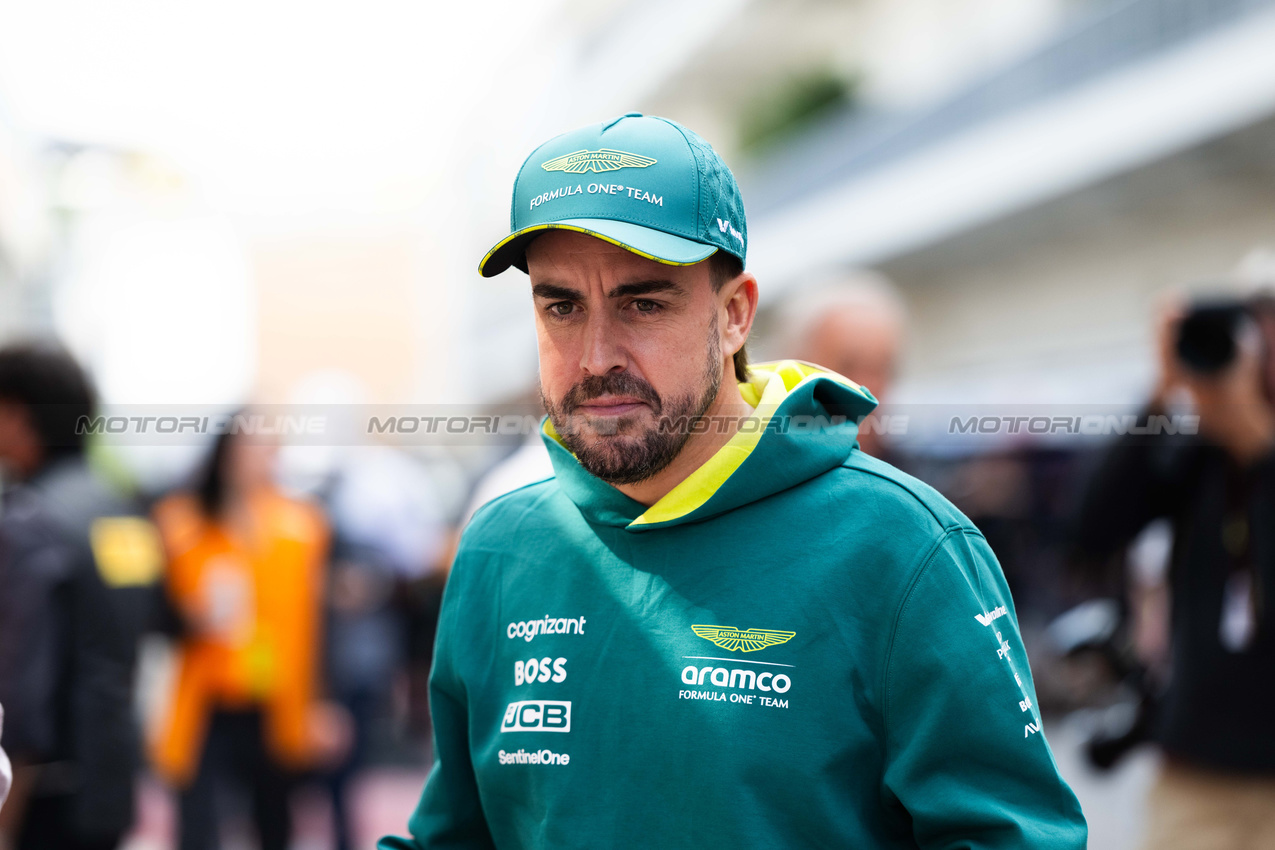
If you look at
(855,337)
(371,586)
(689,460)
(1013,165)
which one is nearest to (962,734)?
(689,460)

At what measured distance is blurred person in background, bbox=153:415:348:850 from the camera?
470 centimetres

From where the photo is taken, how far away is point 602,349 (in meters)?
1.78

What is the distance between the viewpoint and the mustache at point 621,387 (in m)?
1.78

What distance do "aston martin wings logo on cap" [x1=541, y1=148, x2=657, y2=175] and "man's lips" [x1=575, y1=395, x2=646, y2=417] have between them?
34cm

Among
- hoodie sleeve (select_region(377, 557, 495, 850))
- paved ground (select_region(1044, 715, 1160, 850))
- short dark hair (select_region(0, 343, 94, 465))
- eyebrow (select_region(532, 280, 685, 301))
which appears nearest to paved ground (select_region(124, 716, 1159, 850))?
paved ground (select_region(1044, 715, 1160, 850))

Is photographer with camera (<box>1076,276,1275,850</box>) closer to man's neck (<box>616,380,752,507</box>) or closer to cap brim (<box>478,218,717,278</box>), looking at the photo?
man's neck (<box>616,380,752,507</box>)

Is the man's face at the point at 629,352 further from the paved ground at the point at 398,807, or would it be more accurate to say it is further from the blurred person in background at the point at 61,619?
the paved ground at the point at 398,807

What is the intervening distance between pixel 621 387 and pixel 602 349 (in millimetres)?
64

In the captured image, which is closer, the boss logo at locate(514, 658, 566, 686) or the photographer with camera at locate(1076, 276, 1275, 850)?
the boss logo at locate(514, 658, 566, 686)

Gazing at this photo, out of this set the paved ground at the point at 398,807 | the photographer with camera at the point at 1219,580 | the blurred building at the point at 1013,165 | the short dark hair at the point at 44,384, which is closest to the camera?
the photographer with camera at the point at 1219,580

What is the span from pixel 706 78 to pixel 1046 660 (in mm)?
18575

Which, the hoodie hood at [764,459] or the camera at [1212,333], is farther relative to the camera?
the camera at [1212,333]

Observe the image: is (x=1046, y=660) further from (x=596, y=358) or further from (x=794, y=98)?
(x=794, y=98)

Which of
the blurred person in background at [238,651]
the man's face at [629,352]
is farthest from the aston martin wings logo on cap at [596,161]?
the blurred person in background at [238,651]
